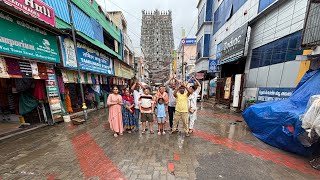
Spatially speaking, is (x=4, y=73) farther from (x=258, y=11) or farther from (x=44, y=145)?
(x=258, y=11)

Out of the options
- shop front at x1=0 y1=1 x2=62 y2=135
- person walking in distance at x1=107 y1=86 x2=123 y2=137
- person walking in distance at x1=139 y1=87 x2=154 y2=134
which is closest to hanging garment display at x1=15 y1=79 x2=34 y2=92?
shop front at x1=0 y1=1 x2=62 y2=135

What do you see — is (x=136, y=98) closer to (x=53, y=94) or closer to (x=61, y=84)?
(x=53, y=94)

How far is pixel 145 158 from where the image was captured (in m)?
3.62

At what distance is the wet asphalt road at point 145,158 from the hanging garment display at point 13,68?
212 cm

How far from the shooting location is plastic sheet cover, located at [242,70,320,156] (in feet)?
12.3

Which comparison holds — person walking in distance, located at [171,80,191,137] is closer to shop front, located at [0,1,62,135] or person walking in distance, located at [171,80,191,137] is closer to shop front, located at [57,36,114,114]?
shop front, located at [57,36,114,114]

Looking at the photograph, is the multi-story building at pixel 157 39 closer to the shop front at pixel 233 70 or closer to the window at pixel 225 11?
the window at pixel 225 11

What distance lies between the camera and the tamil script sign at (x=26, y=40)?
4.47m

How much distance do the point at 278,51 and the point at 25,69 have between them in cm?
1112

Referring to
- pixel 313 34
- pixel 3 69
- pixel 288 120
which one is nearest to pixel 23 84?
pixel 3 69

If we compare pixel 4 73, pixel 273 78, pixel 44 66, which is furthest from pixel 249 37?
pixel 4 73

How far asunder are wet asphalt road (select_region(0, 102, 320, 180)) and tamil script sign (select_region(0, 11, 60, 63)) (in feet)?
9.57

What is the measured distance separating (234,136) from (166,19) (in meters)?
63.7

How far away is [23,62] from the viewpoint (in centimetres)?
516
